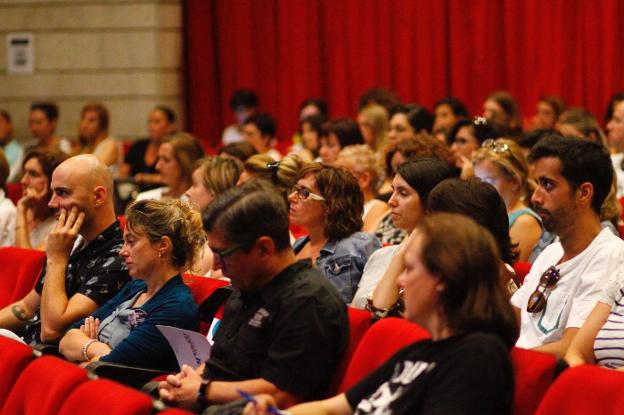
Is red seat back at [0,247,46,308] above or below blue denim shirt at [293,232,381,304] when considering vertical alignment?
below

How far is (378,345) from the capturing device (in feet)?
8.93

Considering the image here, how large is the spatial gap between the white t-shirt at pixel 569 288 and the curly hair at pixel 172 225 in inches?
43.2

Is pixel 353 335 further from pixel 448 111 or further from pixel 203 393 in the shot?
pixel 448 111

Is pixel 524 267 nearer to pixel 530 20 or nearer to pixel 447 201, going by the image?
pixel 447 201

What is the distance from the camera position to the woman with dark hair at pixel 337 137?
6742 mm

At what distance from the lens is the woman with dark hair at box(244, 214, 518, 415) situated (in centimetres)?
219

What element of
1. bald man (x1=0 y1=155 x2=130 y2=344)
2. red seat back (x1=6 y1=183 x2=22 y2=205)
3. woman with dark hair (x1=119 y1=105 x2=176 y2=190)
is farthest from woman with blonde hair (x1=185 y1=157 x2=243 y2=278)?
woman with dark hair (x1=119 y1=105 x2=176 y2=190)

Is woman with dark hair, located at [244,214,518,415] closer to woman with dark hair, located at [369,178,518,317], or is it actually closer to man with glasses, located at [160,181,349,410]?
man with glasses, located at [160,181,349,410]

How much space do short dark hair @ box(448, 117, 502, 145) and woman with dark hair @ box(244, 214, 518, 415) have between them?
12.1 feet

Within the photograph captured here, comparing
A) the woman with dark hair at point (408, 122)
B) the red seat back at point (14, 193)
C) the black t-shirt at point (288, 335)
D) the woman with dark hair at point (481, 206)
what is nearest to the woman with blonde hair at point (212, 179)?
the woman with dark hair at point (481, 206)

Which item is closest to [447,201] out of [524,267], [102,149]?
[524,267]

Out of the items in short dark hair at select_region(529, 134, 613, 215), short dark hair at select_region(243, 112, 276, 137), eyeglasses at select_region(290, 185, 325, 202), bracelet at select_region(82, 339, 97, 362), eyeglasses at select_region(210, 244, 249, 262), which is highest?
short dark hair at select_region(529, 134, 613, 215)

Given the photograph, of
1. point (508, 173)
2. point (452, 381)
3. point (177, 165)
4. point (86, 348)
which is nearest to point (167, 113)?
point (177, 165)

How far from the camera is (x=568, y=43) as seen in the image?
28.8ft
